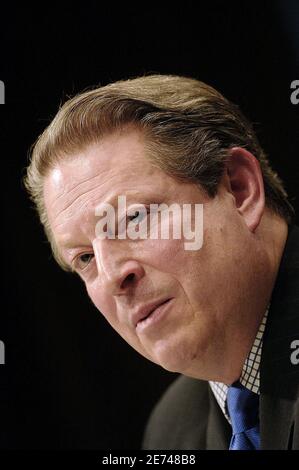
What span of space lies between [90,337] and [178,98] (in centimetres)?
56

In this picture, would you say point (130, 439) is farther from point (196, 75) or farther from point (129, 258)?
point (196, 75)

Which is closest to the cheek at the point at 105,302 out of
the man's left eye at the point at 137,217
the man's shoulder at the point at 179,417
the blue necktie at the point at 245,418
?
the man's left eye at the point at 137,217

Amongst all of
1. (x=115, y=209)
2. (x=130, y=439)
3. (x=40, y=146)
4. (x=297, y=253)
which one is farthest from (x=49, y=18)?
(x=130, y=439)

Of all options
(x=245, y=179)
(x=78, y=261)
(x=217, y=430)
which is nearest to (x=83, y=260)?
(x=78, y=261)

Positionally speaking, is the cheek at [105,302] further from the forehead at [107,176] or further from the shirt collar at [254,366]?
the shirt collar at [254,366]

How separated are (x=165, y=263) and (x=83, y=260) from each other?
0.51ft

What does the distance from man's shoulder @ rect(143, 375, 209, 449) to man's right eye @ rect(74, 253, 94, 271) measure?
0.44 metres

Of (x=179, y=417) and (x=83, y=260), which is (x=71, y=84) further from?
(x=179, y=417)

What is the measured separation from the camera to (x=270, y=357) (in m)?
0.98

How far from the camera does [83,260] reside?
1049 mm

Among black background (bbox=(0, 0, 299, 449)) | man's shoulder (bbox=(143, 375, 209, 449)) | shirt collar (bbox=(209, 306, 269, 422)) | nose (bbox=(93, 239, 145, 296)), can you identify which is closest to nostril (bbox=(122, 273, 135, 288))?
nose (bbox=(93, 239, 145, 296))

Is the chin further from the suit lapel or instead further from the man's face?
the suit lapel

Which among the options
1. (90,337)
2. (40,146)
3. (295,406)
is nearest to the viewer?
(295,406)

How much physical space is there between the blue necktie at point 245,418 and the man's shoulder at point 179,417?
26 cm
